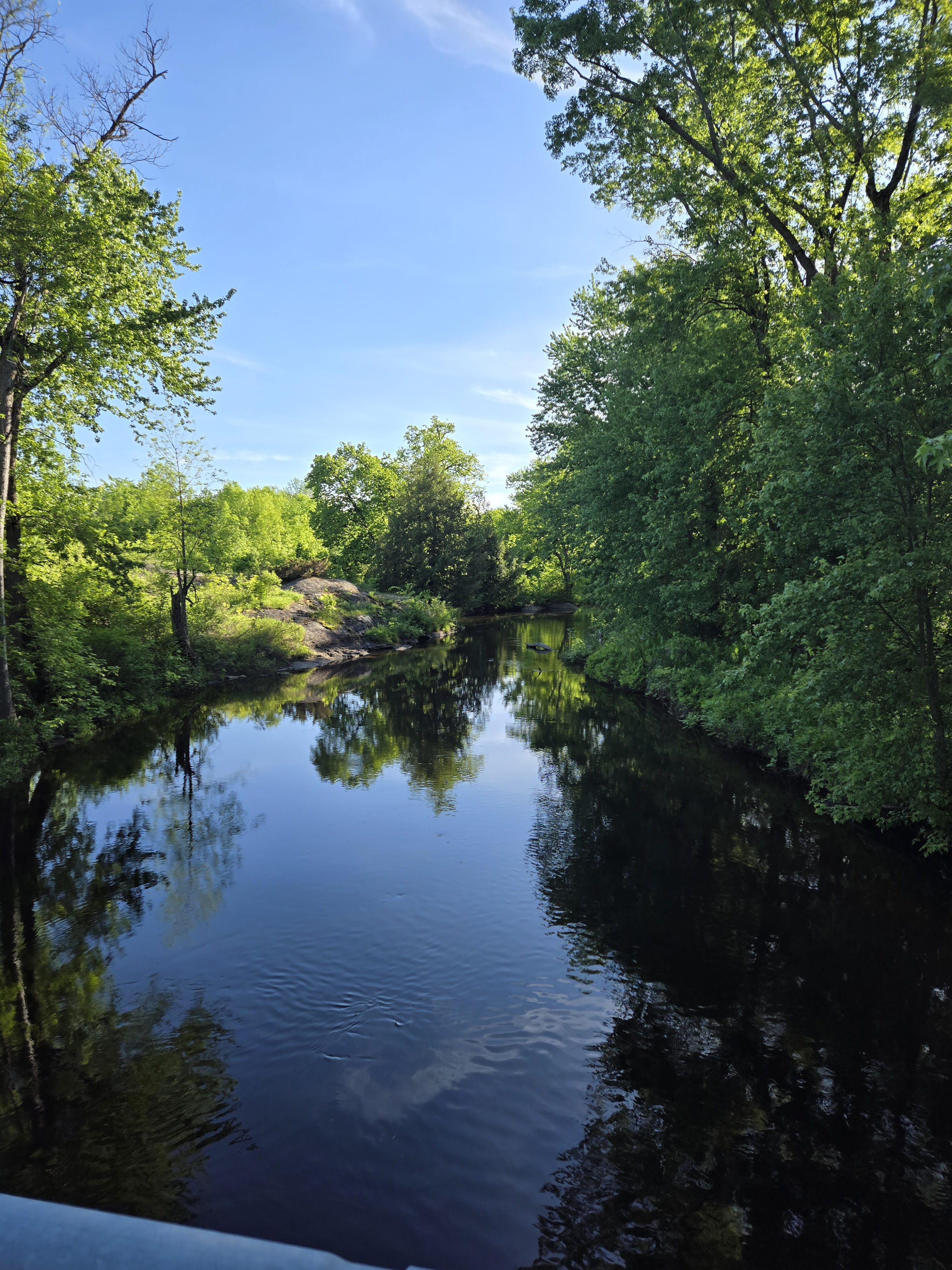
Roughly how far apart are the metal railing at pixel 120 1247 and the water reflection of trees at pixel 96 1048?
4476 millimetres

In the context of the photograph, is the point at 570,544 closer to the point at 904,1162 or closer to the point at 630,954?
the point at 630,954

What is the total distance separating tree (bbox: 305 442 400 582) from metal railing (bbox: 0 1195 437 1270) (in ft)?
220

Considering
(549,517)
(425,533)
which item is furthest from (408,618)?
(549,517)

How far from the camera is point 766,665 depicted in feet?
48.8

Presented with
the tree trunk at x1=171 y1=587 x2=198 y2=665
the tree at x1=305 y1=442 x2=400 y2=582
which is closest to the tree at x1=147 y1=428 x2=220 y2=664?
the tree trunk at x1=171 y1=587 x2=198 y2=665

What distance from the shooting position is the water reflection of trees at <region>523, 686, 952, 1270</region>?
5.19 meters

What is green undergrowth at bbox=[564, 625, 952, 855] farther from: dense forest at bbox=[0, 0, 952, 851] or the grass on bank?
the grass on bank

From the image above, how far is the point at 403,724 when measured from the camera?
23.3 meters

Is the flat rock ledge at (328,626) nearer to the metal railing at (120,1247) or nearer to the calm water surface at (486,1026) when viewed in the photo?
the calm water surface at (486,1026)

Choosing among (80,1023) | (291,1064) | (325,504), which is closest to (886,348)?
(291,1064)

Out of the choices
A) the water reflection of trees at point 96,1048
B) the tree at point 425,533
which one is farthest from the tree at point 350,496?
the water reflection of trees at point 96,1048

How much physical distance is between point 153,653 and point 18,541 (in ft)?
29.4

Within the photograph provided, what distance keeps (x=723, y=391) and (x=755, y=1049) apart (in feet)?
50.0

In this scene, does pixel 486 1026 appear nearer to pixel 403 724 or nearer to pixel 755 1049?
pixel 755 1049
